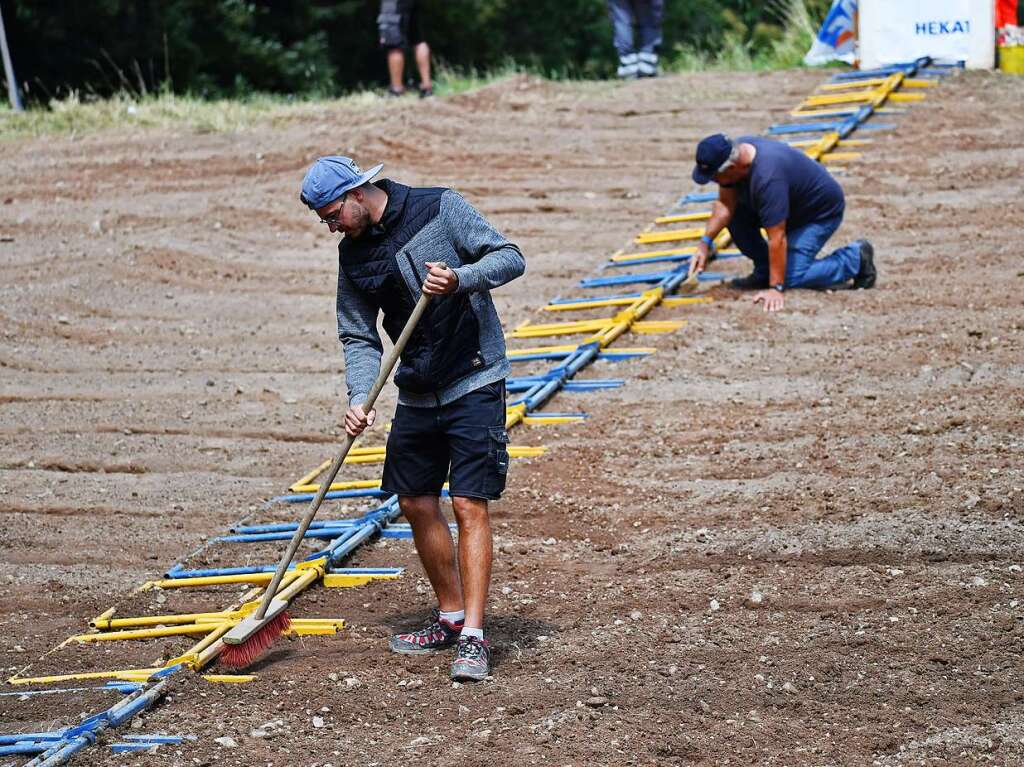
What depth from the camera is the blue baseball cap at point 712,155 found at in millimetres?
8570

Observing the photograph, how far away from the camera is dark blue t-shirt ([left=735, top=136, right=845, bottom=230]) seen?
8.84 meters

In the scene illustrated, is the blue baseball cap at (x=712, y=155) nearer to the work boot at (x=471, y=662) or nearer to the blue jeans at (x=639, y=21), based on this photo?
the work boot at (x=471, y=662)

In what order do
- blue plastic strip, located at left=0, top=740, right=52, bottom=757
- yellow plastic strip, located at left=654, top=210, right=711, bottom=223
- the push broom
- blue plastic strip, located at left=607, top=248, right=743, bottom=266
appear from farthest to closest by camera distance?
yellow plastic strip, located at left=654, top=210, right=711, bottom=223 → blue plastic strip, located at left=607, top=248, right=743, bottom=266 → the push broom → blue plastic strip, located at left=0, top=740, right=52, bottom=757

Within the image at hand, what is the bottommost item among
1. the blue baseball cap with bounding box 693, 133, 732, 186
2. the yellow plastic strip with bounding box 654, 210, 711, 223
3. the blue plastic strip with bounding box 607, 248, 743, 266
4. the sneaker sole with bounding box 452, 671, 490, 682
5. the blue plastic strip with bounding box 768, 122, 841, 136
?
the sneaker sole with bounding box 452, 671, 490, 682

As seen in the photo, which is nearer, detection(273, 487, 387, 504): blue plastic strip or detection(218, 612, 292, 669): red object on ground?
detection(218, 612, 292, 669): red object on ground

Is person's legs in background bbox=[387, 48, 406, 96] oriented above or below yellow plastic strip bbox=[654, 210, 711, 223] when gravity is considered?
above

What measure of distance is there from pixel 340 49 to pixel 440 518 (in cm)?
2411

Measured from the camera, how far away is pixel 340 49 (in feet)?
92.8

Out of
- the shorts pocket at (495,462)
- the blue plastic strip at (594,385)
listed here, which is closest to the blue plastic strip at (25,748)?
the shorts pocket at (495,462)

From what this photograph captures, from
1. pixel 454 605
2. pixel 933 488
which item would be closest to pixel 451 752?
pixel 454 605

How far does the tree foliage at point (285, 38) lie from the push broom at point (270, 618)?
44.0 feet

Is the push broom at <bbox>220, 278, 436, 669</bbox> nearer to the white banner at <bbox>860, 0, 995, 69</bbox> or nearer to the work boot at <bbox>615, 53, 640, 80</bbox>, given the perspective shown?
the white banner at <bbox>860, 0, 995, 69</bbox>

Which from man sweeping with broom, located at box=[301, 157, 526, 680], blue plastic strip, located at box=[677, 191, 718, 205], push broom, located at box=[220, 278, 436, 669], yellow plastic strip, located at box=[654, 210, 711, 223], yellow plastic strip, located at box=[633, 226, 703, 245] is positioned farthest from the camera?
blue plastic strip, located at box=[677, 191, 718, 205]

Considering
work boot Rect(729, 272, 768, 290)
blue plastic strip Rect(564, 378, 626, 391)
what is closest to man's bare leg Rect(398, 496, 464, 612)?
blue plastic strip Rect(564, 378, 626, 391)
